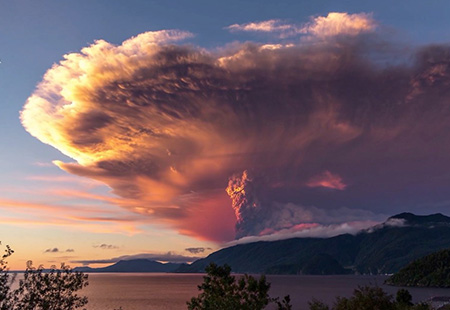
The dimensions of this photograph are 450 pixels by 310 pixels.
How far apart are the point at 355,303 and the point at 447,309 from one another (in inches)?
4402

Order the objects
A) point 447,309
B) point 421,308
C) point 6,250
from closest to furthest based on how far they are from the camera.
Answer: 1. point 6,250
2. point 421,308
3. point 447,309

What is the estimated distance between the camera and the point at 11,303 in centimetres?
3812

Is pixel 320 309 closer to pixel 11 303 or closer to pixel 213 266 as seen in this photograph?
pixel 213 266

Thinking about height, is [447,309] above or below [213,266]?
below

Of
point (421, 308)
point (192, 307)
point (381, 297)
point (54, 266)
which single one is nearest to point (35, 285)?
point (54, 266)

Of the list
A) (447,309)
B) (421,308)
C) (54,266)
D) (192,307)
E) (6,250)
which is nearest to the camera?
(6,250)

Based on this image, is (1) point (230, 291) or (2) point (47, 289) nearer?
(2) point (47, 289)

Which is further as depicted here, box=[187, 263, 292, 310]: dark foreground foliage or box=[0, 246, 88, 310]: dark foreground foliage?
box=[187, 263, 292, 310]: dark foreground foliage

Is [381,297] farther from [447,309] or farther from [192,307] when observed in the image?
[447,309]

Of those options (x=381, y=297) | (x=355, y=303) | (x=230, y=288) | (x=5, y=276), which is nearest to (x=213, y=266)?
(x=230, y=288)

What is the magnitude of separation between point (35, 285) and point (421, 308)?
69295 mm

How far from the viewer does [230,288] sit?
253 feet

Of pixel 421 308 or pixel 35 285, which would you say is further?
pixel 421 308

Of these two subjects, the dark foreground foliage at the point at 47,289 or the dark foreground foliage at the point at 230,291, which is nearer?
the dark foreground foliage at the point at 47,289
